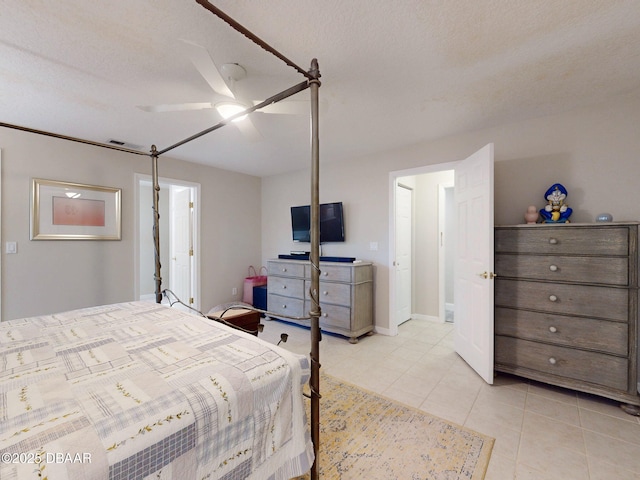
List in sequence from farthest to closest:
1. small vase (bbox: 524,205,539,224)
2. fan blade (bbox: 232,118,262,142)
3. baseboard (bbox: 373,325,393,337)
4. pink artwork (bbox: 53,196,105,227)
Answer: baseboard (bbox: 373,325,393,337), pink artwork (bbox: 53,196,105,227), small vase (bbox: 524,205,539,224), fan blade (bbox: 232,118,262,142)

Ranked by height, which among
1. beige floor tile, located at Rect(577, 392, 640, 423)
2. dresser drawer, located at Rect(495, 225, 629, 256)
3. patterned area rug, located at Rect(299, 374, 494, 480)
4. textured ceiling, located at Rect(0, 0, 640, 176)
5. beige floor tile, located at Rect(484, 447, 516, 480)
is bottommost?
beige floor tile, located at Rect(484, 447, 516, 480)

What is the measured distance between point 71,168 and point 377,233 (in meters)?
3.80

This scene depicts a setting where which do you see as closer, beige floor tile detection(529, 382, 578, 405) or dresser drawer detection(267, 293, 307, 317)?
beige floor tile detection(529, 382, 578, 405)

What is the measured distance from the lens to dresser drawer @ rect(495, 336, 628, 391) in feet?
6.59

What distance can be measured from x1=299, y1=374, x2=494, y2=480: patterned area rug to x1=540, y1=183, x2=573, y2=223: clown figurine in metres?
1.89

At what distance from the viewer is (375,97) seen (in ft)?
7.48

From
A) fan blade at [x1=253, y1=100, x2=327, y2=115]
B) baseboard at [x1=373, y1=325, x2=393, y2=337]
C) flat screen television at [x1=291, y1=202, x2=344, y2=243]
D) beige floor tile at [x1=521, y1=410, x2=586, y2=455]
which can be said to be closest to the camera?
beige floor tile at [x1=521, y1=410, x2=586, y2=455]

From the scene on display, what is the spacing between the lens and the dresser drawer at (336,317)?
11.2 feet

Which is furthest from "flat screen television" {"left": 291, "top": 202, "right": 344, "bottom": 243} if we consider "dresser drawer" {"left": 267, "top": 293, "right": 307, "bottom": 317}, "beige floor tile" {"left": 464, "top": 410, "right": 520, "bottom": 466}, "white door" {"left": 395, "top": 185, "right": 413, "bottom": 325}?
"beige floor tile" {"left": 464, "top": 410, "right": 520, "bottom": 466}

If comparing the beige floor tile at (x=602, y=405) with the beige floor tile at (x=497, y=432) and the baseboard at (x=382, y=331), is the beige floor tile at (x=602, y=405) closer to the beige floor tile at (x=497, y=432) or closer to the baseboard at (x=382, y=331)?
the beige floor tile at (x=497, y=432)

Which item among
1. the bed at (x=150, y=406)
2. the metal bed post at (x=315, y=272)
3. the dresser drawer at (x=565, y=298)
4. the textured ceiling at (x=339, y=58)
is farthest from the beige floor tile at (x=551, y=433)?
the textured ceiling at (x=339, y=58)

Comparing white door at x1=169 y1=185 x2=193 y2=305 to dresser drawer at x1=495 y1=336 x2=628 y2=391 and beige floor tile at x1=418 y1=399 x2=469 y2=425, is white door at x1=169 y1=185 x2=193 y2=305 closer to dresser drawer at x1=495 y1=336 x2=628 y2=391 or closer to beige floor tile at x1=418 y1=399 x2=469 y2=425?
beige floor tile at x1=418 y1=399 x2=469 y2=425

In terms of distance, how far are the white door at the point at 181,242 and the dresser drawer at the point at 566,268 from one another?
13.8 feet

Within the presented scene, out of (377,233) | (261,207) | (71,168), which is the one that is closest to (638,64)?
(377,233)
